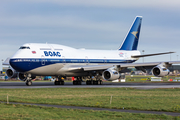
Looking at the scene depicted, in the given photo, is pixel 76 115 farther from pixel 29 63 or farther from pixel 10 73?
pixel 10 73

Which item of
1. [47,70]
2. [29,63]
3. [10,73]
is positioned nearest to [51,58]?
[47,70]

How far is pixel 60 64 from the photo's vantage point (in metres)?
49.8

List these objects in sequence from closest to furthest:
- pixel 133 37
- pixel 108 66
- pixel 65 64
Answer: pixel 108 66, pixel 65 64, pixel 133 37

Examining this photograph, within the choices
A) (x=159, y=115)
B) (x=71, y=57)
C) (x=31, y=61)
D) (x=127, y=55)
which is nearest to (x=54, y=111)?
(x=159, y=115)

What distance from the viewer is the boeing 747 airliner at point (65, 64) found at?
1833 inches

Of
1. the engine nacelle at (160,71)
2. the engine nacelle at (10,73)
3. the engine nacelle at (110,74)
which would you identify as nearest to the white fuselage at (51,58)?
the engine nacelle at (110,74)

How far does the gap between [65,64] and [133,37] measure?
20435 mm

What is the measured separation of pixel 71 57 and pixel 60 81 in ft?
16.2

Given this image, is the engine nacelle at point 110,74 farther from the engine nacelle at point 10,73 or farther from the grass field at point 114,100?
the grass field at point 114,100

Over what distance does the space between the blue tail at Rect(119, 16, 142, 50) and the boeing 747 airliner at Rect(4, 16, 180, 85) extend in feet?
19.3

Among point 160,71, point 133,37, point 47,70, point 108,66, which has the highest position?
point 133,37

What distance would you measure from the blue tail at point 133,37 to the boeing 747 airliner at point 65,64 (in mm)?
5877

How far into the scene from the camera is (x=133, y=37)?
64.6 meters

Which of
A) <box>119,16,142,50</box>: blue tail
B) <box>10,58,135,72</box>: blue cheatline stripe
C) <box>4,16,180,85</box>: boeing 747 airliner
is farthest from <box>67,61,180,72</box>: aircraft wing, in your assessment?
<box>119,16,142,50</box>: blue tail
